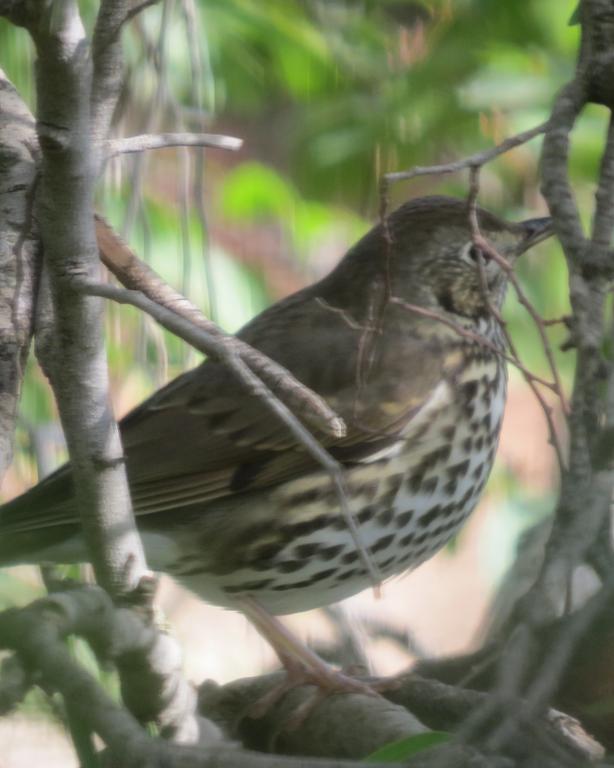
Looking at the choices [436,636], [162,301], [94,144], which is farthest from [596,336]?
[436,636]

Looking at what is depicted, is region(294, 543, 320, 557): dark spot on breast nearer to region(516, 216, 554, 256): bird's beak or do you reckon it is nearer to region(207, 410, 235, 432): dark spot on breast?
region(207, 410, 235, 432): dark spot on breast

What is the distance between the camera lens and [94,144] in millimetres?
1554

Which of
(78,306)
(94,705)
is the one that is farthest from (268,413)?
(94,705)

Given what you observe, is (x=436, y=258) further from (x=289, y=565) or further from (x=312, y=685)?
(x=312, y=685)

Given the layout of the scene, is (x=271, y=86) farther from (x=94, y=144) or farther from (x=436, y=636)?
(x=436, y=636)

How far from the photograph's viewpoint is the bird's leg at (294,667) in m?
2.63

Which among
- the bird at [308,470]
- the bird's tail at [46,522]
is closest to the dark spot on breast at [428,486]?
the bird at [308,470]

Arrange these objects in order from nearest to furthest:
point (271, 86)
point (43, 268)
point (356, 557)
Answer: point (43, 268)
point (356, 557)
point (271, 86)

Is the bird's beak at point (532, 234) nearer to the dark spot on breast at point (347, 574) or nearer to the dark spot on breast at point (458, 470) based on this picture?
the dark spot on breast at point (458, 470)

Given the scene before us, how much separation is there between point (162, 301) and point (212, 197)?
11.4ft

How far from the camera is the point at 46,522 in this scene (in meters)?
2.56

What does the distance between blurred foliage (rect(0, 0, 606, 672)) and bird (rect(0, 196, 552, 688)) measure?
0.62 ft

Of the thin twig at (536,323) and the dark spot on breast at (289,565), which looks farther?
the dark spot on breast at (289,565)

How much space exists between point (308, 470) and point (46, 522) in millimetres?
545
